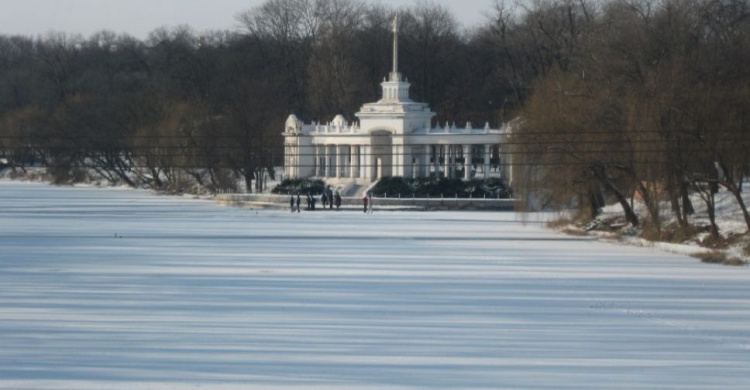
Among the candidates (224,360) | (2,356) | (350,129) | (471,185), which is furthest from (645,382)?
(350,129)

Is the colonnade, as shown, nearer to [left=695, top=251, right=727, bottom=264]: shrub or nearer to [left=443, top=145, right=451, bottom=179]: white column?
[left=443, top=145, right=451, bottom=179]: white column

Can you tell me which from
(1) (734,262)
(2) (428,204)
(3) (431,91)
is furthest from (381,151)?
(1) (734,262)

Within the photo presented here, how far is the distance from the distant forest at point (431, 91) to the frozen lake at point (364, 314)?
3.32 m

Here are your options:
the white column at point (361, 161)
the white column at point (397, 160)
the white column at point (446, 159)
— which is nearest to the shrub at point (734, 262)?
the white column at point (397, 160)

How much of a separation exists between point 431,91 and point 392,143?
17464 millimetres

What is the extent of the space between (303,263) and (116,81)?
73885 mm

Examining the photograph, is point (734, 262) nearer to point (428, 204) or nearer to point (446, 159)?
point (428, 204)

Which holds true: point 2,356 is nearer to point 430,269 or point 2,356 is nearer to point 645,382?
point 645,382

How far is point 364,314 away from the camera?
23078 millimetres

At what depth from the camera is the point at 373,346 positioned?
19609 millimetres

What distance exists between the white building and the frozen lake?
2986 centimetres

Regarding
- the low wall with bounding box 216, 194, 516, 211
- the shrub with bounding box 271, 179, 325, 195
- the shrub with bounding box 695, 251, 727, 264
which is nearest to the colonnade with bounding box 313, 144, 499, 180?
the shrub with bounding box 271, 179, 325, 195

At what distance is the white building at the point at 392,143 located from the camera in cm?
7219

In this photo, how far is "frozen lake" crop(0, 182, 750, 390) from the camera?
17.5 m
